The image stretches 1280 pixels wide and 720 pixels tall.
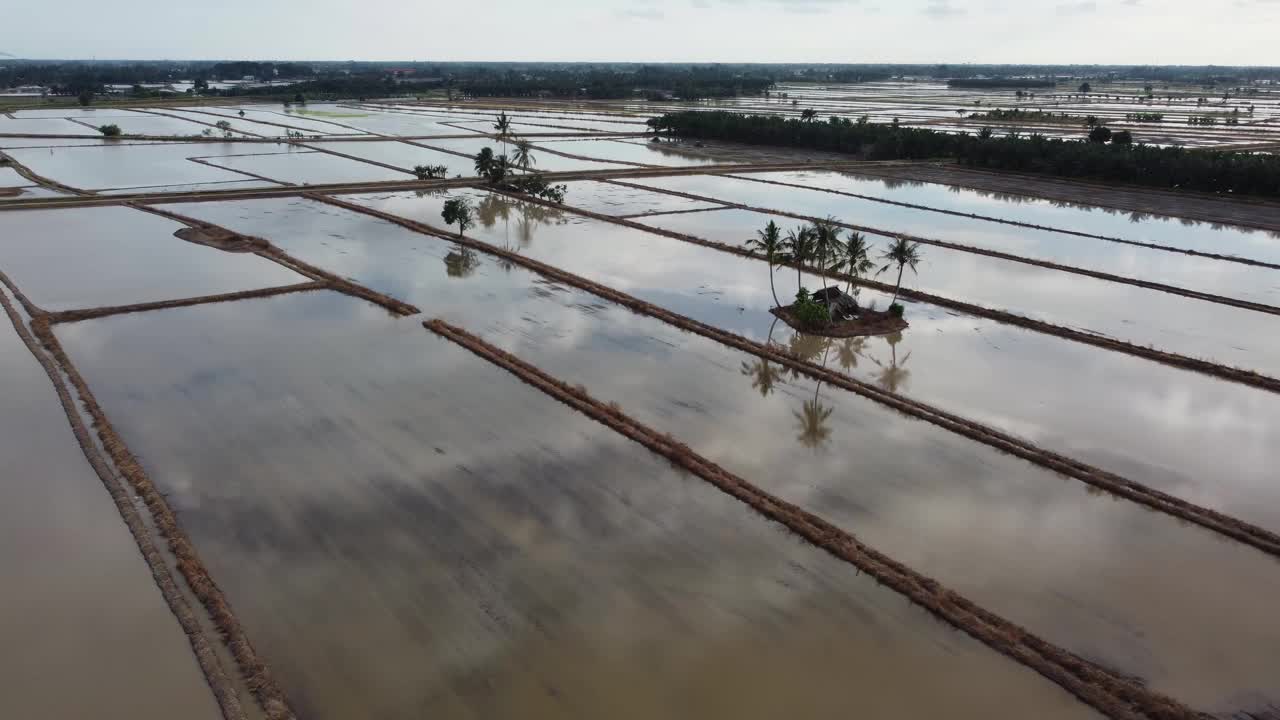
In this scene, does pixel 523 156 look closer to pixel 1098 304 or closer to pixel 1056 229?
pixel 1056 229

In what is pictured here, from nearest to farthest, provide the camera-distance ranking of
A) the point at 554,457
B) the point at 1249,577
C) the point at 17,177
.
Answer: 1. the point at 1249,577
2. the point at 554,457
3. the point at 17,177

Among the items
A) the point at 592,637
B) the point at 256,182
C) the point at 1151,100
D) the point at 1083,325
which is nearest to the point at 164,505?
the point at 592,637

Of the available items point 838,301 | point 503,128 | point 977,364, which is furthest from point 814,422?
point 503,128

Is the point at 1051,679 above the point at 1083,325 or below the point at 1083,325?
below

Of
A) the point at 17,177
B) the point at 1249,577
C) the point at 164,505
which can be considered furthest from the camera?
the point at 17,177

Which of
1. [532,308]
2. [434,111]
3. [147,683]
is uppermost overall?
[434,111]

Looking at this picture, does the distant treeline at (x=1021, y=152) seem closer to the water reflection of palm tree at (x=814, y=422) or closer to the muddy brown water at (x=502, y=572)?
the water reflection of palm tree at (x=814, y=422)

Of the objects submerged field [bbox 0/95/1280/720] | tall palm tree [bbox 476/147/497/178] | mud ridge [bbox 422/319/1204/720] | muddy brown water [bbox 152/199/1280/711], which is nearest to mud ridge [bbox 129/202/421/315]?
submerged field [bbox 0/95/1280/720]

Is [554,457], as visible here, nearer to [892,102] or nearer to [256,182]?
[256,182]
